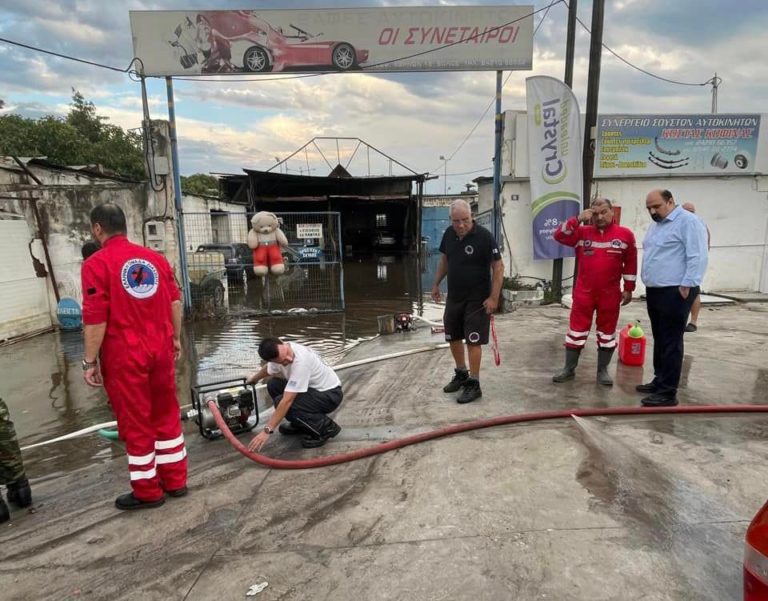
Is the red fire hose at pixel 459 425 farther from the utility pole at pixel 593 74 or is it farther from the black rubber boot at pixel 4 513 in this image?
the utility pole at pixel 593 74

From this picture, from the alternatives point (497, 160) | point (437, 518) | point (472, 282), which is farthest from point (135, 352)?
point (497, 160)

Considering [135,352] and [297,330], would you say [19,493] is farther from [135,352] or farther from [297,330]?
[297,330]

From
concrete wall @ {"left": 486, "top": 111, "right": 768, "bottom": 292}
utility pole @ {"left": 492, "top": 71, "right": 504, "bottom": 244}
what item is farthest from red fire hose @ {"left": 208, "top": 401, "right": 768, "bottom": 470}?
concrete wall @ {"left": 486, "top": 111, "right": 768, "bottom": 292}

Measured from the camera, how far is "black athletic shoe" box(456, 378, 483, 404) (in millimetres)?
4477

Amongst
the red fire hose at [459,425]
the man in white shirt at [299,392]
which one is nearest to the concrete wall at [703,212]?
the red fire hose at [459,425]

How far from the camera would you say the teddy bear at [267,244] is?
278 inches

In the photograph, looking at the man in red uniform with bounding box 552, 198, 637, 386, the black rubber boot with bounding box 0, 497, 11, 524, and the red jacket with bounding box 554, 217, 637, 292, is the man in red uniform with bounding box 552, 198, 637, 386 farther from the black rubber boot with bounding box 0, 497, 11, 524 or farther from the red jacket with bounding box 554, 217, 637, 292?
the black rubber boot with bounding box 0, 497, 11, 524

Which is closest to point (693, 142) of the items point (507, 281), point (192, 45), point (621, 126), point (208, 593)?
point (621, 126)

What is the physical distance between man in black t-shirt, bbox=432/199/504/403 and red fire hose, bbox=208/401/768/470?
725mm

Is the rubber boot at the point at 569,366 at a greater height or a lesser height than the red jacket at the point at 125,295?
lesser

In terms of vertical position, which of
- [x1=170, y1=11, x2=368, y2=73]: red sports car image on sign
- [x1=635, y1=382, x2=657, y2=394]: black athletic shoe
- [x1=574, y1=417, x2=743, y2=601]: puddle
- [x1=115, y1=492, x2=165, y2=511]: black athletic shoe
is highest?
[x1=170, y1=11, x2=368, y2=73]: red sports car image on sign

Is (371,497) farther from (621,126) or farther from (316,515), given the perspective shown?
(621,126)

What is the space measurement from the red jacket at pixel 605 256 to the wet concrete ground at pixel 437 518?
3.51 feet

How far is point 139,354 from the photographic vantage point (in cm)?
293
